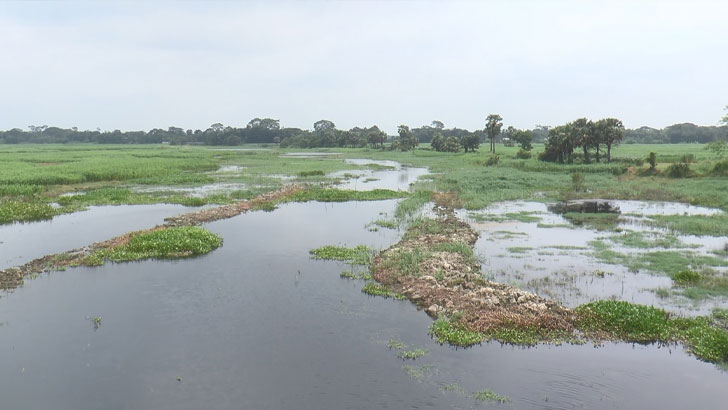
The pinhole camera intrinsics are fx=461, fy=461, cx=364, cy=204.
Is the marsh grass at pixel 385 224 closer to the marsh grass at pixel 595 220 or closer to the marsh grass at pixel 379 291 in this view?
the marsh grass at pixel 379 291

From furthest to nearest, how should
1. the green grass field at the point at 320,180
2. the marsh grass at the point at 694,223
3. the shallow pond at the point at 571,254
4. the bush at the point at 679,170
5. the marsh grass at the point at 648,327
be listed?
the bush at the point at 679,170
the green grass field at the point at 320,180
the marsh grass at the point at 694,223
the shallow pond at the point at 571,254
the marsh grass at the point at 648,327

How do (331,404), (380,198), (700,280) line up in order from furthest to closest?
(380,198)
(700,280)
(331,404)

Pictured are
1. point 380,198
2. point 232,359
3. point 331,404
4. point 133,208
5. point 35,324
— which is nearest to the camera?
point 331,404

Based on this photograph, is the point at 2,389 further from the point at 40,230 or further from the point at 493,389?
the point at 40,230

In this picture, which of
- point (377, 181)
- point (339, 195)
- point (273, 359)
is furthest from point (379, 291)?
point (377, 181)

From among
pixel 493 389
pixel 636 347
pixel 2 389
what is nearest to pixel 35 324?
pixel 2 389

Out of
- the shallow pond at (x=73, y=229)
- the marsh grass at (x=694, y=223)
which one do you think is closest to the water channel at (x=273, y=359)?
the shallow pond at (x=73, y=229)

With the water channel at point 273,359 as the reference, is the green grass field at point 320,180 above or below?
above

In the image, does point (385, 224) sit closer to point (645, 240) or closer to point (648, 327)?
point (645, 240)

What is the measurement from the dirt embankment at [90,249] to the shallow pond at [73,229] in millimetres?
1205

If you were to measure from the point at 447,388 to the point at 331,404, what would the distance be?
10.2ft

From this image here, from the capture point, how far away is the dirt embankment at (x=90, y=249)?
69.3 ft

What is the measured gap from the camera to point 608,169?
6134 centimetres

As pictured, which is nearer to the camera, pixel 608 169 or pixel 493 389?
pixel 493 389
